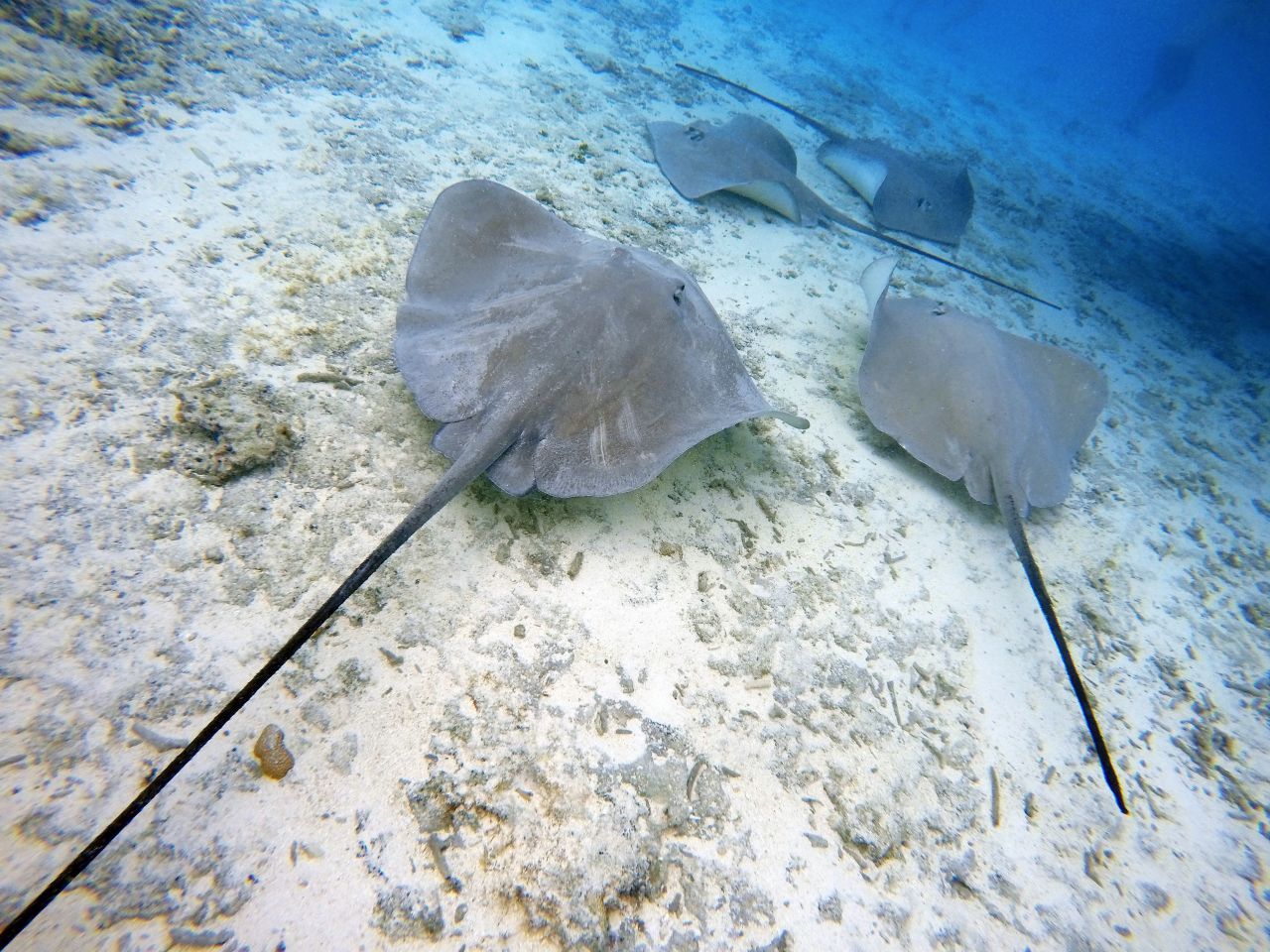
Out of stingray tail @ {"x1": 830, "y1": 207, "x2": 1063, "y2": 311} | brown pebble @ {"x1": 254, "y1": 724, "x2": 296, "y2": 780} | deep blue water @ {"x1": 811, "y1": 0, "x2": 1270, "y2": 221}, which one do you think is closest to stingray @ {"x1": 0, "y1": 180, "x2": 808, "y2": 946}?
brown pebble @ {"x1": 254, "y1": 724, "x2": 296, "y2": 780}

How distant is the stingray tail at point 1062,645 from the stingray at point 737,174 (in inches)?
144

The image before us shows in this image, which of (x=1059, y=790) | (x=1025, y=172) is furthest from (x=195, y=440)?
(x=1025, y=172)

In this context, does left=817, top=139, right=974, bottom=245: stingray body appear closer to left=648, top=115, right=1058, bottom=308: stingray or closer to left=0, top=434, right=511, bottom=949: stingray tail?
left=648, top=115, right=1058, bottom=308: stingray

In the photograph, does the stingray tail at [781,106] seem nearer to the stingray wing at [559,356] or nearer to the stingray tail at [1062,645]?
the stingray wing at [559,356]

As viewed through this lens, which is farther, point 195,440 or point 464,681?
point 195,440

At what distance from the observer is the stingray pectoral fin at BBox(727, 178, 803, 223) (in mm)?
5781

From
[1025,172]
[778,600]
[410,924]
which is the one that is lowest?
[410,924]

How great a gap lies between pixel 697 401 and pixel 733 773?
5.82 ft

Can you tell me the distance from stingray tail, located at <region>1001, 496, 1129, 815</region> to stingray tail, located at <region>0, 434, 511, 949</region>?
110 inches

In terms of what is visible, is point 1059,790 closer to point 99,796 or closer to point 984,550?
point 984,550

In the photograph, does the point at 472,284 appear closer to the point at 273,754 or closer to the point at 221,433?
the point at 221,433

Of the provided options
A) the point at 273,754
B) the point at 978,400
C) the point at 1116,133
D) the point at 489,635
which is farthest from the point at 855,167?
the point at 1116,133

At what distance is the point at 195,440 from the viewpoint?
2.50 m

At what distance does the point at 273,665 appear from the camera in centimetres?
155
